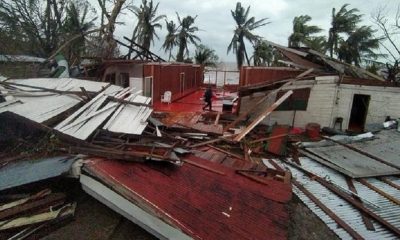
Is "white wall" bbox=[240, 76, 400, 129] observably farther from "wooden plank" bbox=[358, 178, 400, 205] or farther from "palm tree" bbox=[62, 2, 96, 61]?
"palm tree" bbox=[62, 2, 96, 61]

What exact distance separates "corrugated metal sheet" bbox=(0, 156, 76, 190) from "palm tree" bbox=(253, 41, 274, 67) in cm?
2876

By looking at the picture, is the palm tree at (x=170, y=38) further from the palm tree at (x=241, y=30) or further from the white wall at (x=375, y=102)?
the white wall at (x=375, y=102)

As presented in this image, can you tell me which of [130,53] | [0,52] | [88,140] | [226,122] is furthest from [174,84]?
[88,140]

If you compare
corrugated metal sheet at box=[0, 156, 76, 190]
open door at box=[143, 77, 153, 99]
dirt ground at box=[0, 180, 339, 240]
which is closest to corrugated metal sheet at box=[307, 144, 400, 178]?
dirt ground at box=[0, 180, 339, 240]

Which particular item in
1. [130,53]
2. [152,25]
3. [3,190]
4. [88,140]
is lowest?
[3,190]

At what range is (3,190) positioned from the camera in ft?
20.7

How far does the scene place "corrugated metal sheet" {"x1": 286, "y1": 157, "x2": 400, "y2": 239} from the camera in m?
6.83

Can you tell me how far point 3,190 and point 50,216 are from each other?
1.10 metres

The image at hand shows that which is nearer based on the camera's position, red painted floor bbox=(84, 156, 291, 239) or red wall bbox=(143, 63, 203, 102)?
red painted floor bbox=(84, 156, 291, 239)

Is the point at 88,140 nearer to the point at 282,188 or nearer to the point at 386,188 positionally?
the point at 282,188

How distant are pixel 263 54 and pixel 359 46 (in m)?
9.25

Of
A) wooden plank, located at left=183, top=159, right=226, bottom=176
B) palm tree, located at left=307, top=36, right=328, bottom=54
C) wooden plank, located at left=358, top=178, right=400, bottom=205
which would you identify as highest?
palm tree, located at left=307, top=36, right=328, bottom=54

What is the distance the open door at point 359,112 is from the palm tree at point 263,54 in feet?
56.6

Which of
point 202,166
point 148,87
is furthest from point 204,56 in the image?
point 202,166
